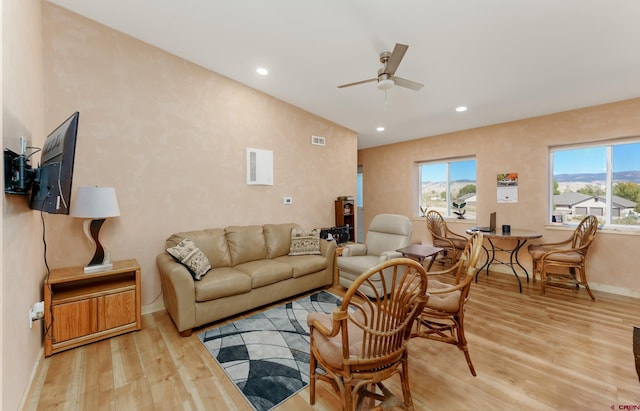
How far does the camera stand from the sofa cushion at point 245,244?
326 cm

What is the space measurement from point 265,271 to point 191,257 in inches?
31.0

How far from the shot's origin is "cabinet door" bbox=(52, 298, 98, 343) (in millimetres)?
2129

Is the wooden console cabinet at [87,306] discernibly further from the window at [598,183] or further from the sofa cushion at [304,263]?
the window at [598,183]

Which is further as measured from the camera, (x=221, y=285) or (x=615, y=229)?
(x=615, y=229)

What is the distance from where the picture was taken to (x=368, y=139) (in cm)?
587

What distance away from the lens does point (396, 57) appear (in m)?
2.17

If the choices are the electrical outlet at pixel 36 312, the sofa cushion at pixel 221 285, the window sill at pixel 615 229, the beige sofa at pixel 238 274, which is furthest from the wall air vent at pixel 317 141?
the window sill at pixel 615 229

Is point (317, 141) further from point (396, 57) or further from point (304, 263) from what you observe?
point (396, 57)

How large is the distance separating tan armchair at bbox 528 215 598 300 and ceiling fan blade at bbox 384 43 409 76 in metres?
3.20

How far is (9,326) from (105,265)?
3.66 ft

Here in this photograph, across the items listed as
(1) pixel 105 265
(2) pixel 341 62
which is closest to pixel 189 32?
(2) pixel 341 62

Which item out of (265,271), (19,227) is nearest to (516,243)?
(265,271)

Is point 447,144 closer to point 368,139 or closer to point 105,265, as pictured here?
point 368,139

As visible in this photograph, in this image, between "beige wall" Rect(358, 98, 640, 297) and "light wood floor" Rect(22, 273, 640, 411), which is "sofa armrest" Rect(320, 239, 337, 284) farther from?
"beige wall" Rect(358, 98, 640, 297)
